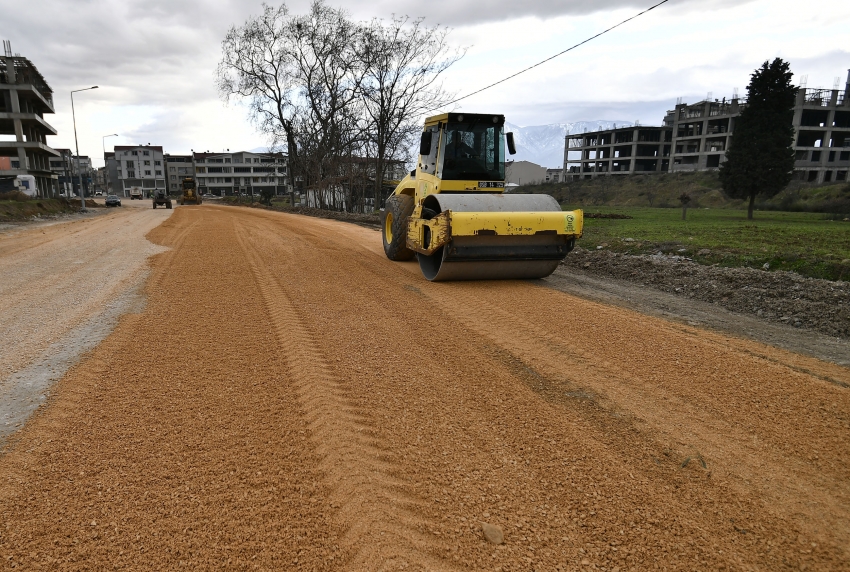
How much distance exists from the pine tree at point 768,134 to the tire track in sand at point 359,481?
28.2m

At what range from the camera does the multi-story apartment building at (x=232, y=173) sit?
405 feet

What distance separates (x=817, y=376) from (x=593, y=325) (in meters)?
2.16

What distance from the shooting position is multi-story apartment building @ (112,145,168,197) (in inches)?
5148

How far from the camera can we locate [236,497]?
9.30 feet

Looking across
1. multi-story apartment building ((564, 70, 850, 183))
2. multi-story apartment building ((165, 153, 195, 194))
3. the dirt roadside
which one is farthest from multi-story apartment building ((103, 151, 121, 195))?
the dirt roadside

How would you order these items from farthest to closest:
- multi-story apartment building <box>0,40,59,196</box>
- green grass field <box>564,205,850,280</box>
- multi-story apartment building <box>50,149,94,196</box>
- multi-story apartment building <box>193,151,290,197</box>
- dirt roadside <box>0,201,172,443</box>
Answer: multi-story apartment building <box>193,151,290,197</box>
multi-story apartment building <box>50,149,94,196</box>
multi-story apartment building <box>0,40,59,196</box>
green grass field <box>564,205,850,280</box>
dirt roadside <box>0,201,172,443</box>

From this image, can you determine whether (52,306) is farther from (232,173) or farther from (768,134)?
(232,173)

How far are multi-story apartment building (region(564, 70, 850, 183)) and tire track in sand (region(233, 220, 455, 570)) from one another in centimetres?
5186

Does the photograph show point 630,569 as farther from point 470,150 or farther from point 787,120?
point 787,120

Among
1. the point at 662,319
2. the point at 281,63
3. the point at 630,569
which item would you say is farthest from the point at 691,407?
the point at 281,63

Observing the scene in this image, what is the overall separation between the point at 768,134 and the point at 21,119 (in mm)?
66759

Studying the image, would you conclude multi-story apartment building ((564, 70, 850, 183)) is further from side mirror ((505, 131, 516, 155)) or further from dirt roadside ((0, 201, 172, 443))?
dirt roadside ((0, 201, 172, 443))

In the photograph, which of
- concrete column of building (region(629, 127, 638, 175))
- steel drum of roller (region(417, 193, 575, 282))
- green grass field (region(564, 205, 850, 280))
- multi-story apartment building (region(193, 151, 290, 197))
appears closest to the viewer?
steel drum of roller (region(417, 193, 575, 282))

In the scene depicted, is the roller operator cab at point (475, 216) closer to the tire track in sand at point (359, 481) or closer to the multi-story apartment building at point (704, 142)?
the tire track in sand at point (359, 481)
